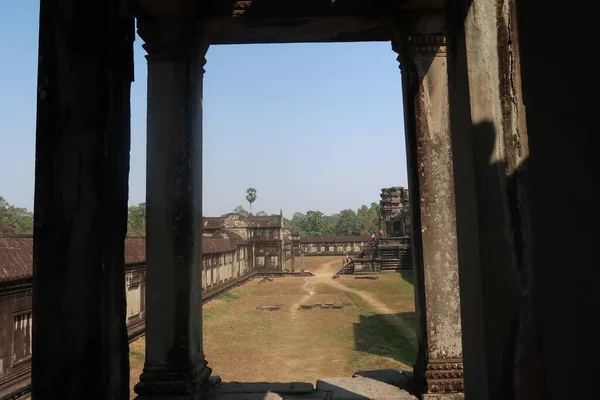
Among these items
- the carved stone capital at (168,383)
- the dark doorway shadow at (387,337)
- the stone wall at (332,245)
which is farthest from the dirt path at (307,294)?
the stone wall at (332,245)

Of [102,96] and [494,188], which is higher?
[102,96]

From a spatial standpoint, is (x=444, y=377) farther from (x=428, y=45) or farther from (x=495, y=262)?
(x=428, y=45)

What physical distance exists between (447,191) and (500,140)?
2047 mm

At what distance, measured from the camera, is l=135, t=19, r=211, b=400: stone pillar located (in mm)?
3490

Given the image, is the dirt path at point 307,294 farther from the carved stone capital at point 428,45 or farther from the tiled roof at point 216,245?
the carved stone capital at point 428,45

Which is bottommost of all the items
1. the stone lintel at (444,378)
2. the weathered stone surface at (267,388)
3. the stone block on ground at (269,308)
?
the stone block on ground at (269,308)

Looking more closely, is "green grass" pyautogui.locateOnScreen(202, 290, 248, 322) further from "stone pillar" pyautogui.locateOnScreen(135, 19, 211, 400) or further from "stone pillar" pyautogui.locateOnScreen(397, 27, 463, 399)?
"stone pillar" pyautogui.locateOnScreen(397, 27, 463, 399)

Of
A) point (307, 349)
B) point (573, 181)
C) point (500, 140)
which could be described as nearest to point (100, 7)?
point (500, 140)

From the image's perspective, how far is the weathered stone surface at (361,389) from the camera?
11.6ft

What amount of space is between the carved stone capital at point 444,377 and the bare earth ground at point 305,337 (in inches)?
201

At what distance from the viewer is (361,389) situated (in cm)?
376

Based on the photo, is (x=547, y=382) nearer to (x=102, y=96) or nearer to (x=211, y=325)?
(x=102, y=96)

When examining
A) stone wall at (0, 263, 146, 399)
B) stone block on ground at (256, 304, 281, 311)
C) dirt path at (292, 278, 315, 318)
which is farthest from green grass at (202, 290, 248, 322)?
stone wall at (0, 263, 146, 399)

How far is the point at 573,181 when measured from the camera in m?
1.41
